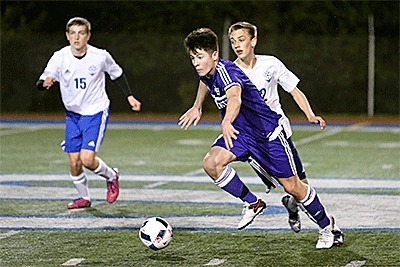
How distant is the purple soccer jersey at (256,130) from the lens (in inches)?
260

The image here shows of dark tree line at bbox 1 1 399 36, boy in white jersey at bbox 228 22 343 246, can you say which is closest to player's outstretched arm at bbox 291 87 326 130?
boy in white jersey at bbox 228 22 343 246

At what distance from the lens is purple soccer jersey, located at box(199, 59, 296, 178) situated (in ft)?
21.7

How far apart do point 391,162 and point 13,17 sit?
597 inches

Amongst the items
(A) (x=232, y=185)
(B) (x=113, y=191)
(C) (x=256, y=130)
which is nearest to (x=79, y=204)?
(B) (x=113, y=191)

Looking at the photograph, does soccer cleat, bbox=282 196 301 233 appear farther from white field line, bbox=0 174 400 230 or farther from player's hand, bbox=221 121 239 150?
player's hand, bbox=221 121 239 150

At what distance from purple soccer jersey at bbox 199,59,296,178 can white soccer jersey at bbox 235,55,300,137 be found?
0.43 meters

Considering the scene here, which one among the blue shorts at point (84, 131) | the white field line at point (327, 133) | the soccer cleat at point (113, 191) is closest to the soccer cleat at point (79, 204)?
the soccer cleat at point (113, 191)

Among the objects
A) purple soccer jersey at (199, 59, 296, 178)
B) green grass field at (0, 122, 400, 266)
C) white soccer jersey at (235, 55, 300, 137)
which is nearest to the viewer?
green grass field at (0, 122, 400, 266)

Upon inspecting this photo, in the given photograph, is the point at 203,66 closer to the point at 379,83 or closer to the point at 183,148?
the point at 183,148

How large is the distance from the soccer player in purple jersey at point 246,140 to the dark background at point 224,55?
16673 millimetres

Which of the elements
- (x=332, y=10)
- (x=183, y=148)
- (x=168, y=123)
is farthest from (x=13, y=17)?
(x=183, y=148)

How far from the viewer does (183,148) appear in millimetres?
15172

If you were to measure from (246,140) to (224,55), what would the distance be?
16.7m

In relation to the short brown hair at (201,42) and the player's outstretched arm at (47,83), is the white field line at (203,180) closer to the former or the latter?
the player's outstretched arm at (47,83)
